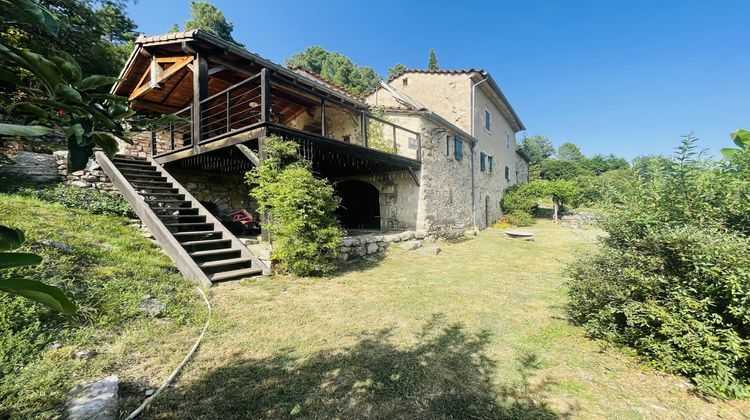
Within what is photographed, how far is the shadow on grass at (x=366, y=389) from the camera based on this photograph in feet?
7.86

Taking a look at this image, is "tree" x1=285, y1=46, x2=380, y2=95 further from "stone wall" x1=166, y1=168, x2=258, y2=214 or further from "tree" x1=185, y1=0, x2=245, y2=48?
"stone wall" x1=166, y1=168, x2=258, y2=214

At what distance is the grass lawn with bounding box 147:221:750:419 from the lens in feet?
8.07

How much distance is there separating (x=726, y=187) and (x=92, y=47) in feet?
54.6

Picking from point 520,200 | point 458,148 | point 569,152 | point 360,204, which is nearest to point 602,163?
point 569,152

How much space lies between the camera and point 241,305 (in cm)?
442

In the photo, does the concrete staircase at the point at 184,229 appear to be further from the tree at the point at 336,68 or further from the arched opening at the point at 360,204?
the tree at the point at 336,68

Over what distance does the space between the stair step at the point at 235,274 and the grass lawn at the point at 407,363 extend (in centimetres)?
24

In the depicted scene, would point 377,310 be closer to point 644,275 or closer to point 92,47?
point 644,275

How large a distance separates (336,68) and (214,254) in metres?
40.0

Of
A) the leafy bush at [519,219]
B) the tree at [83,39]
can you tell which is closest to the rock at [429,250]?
the leafy bush at [519,219]

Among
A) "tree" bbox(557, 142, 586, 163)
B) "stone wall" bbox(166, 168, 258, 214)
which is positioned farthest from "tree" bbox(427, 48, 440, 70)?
"tree" bbox(557, 142, 586, 163)

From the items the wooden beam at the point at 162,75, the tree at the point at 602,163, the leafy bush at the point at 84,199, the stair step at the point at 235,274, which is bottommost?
the stair step at the point at 235,274

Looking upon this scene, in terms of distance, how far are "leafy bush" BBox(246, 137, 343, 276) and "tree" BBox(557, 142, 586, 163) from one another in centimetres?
7090

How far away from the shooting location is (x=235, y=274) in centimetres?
551
